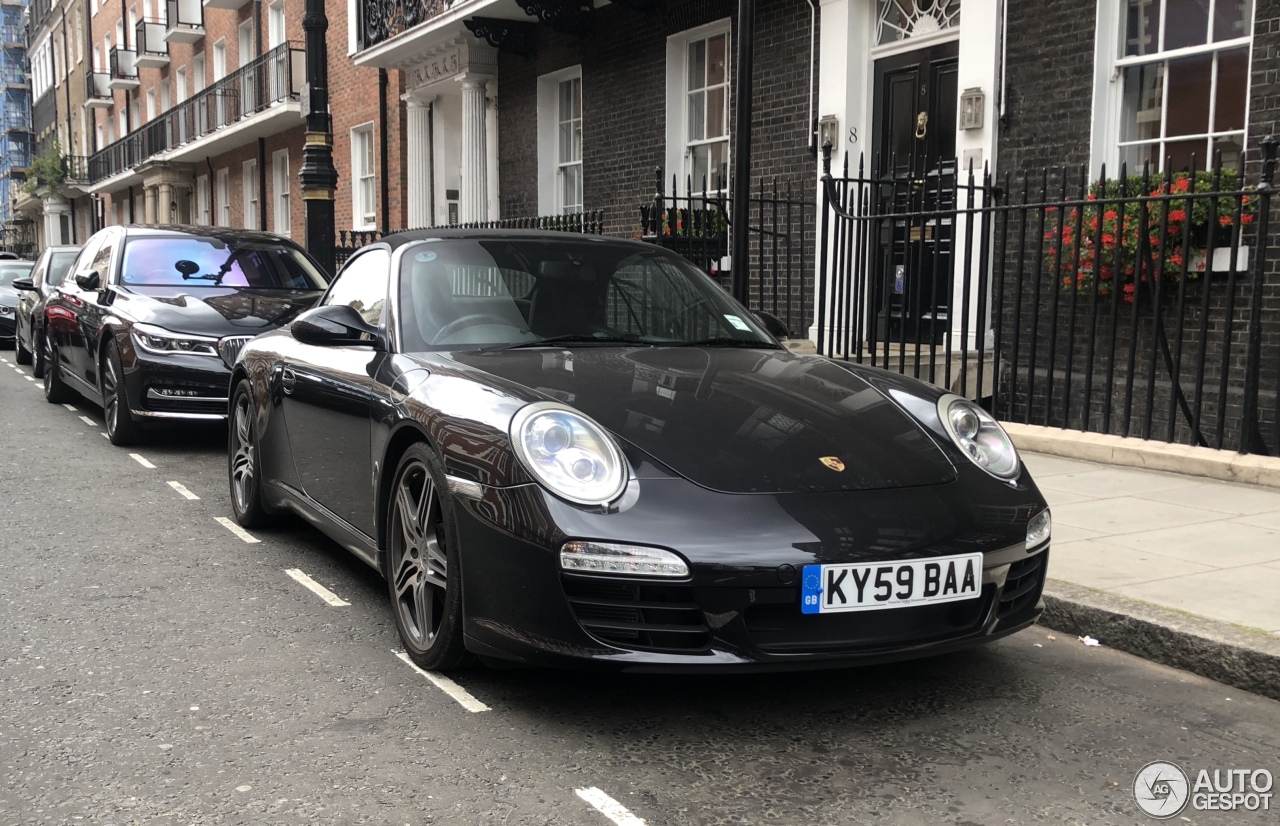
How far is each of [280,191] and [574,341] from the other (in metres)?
23.4

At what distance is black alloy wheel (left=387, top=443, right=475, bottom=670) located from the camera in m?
3.58

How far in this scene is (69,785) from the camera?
2.96 meters

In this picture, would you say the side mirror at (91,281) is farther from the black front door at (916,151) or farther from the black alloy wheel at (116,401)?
the black front door at (916,151)

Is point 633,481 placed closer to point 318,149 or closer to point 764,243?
point 764,243

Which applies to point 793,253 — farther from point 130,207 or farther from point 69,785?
point 130,207

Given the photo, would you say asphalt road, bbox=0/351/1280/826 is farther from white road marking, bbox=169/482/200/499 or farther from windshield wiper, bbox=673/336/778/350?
white road marking, bbox=169/482/200/499

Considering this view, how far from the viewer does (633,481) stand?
3.26 metres

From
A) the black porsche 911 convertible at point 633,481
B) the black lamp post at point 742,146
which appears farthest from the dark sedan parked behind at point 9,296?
the black porsche 911 convertible at point 633,481

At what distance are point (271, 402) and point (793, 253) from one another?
6985mm

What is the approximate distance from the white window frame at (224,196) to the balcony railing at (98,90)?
14854mm

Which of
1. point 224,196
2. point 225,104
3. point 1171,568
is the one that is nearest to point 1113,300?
point 1171,568

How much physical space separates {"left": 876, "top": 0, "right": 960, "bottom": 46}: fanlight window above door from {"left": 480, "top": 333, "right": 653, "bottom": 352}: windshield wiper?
266 inches

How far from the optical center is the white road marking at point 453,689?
3.52m

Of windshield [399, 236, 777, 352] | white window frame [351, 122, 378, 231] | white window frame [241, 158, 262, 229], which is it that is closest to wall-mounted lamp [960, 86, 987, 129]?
windshield [399, 236, 777, 352]
